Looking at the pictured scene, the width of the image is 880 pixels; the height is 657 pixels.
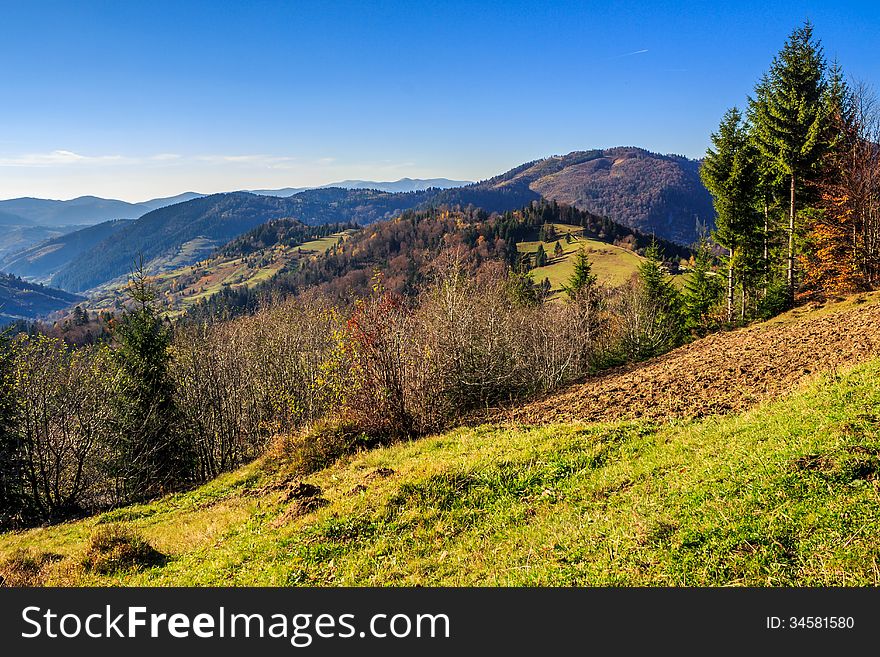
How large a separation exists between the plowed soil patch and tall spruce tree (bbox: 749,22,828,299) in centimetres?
1202

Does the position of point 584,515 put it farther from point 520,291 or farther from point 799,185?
point 520,291

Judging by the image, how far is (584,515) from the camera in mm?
7340

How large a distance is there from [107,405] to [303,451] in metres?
15.1

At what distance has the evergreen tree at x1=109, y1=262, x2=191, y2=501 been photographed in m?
23.7

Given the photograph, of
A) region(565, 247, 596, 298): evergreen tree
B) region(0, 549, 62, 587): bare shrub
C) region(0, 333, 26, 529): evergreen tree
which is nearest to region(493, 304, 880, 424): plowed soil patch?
region(0, 549, 62, 587): bare shrub

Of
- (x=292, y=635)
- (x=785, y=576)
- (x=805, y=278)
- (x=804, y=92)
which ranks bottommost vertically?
(x=292, y=635)

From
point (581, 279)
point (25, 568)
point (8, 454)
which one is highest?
point (581, 279)

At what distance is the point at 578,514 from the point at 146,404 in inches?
1003

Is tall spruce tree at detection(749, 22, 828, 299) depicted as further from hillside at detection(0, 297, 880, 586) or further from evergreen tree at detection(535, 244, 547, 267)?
evergreen tree at detection(535, 244, 547, 267)

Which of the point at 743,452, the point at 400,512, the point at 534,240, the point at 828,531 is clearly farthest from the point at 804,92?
the point at 534,240

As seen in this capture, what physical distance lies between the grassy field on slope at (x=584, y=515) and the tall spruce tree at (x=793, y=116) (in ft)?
71.6

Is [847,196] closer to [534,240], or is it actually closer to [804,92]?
[804,92]

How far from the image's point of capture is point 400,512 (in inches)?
334

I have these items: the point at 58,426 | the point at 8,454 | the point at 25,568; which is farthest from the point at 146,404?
the point at 25,568
